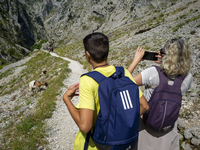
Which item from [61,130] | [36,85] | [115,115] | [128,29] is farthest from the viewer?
[128,29]

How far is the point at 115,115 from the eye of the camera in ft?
5.34

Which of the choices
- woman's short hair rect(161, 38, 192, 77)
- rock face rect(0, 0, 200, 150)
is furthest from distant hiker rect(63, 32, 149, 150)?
rock face rect(0, 0, 200, 150)

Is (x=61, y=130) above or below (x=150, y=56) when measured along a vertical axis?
below

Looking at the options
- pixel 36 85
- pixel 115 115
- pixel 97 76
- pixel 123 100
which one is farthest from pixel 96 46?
pixel 36 85

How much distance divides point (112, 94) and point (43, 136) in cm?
576

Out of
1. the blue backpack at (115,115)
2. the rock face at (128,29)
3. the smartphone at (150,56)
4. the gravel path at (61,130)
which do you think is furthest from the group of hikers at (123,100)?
the gravel path at (61,130)

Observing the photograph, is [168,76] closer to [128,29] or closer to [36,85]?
[36,85]

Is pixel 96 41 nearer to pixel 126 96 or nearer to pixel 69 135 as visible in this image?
pixel 126 96

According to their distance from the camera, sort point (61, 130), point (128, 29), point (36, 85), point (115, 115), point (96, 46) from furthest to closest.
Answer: point (128, 29)
point (36, 85)
point (61, 130)
point (96, 46)
point (115, 115)

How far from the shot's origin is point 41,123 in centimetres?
650

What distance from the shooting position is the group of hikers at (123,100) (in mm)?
1627

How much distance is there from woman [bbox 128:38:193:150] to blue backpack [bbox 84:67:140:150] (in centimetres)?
93

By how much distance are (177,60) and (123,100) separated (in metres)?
1.48

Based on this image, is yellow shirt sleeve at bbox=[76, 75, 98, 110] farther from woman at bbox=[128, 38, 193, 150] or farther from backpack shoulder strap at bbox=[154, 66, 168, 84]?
backpack shoulder strap at bbox=[154, 66, 168, 84]
